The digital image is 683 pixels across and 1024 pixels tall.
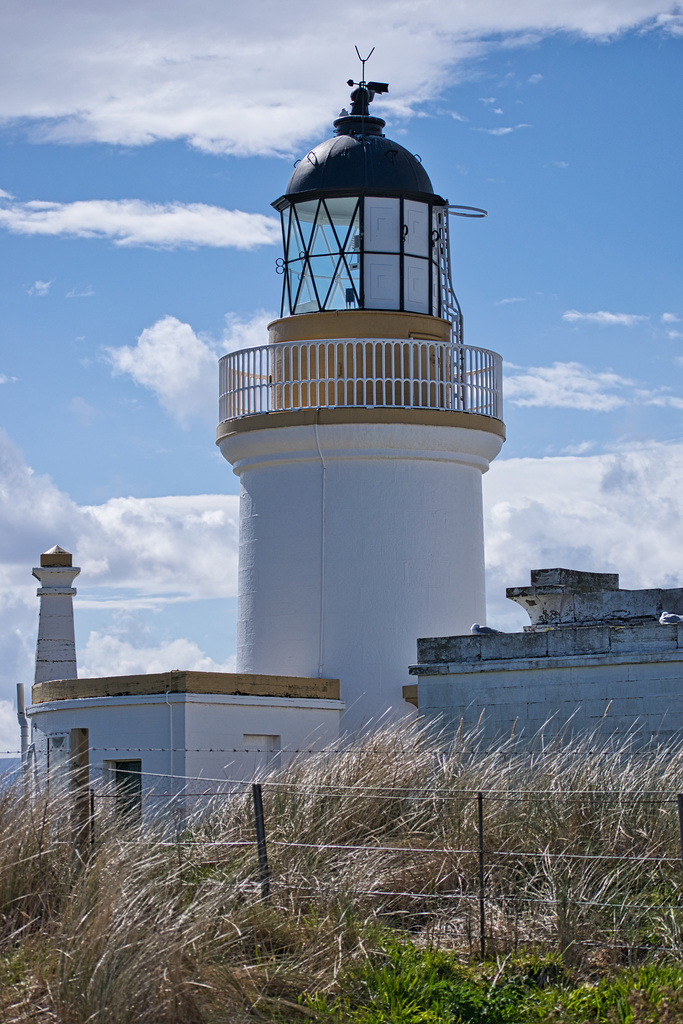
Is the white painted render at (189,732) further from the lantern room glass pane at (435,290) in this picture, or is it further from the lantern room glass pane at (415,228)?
the lantern room glass pane at (415,228)

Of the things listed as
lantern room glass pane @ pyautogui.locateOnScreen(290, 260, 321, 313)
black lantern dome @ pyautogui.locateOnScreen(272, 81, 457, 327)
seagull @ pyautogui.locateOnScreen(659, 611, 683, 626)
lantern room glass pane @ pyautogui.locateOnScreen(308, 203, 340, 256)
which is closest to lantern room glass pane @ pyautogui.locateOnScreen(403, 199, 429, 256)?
black lantern dome @ pyautogui.locateOnScreen(272, 81, 457, 327)

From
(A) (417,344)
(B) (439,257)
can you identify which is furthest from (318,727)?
(B) (439,257)

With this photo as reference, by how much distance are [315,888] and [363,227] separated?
12414mm

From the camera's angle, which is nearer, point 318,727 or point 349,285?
point 318,727

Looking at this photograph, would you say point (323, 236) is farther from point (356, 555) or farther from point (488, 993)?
point (488, 993)

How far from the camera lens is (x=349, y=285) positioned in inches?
815

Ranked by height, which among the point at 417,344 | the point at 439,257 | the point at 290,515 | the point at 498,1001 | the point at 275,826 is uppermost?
the point at 439,257

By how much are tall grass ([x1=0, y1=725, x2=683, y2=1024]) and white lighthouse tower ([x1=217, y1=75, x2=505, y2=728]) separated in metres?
6.95

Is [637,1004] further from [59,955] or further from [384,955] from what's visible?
[59,955]

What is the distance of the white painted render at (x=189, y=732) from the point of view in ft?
55.5

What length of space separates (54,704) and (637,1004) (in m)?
11.3

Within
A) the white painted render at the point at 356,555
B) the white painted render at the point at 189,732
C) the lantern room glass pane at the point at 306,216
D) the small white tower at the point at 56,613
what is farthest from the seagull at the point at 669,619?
the small white tower at the point at 56,613

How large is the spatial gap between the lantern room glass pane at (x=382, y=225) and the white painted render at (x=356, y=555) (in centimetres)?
268

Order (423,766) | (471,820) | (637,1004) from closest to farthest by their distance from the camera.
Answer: (637,1004)
(471,820)
(423,766)
